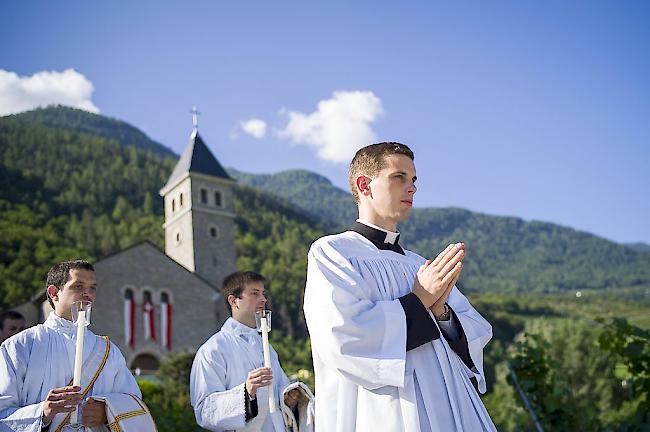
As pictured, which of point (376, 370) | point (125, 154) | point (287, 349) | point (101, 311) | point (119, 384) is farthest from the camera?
point (125, 154)

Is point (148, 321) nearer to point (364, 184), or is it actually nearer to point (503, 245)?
point (364, 184)

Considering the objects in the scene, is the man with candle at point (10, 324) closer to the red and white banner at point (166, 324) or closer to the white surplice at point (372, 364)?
the white surplice at point (372, 364)

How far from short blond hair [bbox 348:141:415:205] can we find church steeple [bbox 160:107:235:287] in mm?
43387

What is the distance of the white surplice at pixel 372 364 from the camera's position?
9.58 ft

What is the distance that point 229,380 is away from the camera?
4.91m

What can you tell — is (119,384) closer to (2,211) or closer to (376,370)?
(376,370)

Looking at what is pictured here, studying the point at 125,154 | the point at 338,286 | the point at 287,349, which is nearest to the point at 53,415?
the point at 338,286

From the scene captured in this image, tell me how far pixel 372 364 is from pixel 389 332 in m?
0.14

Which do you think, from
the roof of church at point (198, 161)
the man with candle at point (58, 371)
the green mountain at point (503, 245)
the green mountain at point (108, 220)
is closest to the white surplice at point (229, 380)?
the man with candle at point (58, 371)

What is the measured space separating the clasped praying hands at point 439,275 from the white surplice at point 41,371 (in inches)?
75.3

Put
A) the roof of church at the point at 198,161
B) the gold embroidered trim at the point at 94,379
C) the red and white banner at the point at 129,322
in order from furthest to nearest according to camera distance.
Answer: the roof of church at the point at 198,161
the red and white banner at the point at 129,322
the gold embroidered trim at the point at 94,379

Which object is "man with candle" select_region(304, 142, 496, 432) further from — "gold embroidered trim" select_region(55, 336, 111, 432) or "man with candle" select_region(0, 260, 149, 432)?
"gold embroidered trim" select_region(55, 336, 111, 432)

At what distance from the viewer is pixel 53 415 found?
11.9ft

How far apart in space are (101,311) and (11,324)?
106 ft
